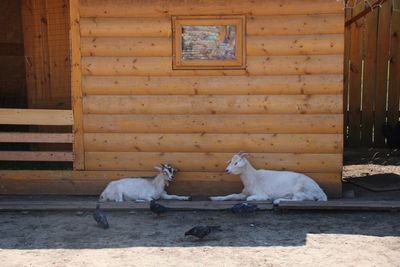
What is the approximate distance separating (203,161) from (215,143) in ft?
1.11

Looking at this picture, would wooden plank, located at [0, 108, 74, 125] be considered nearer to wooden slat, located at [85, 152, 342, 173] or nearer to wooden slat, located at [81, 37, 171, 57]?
wooden slat, located at [85, 152, 342, 173]

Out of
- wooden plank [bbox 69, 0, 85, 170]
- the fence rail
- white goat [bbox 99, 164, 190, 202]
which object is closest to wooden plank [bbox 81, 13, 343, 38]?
wooden plank [bbox 69, 0, 85, 170]

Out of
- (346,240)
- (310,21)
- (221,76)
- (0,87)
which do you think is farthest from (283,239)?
(0,87)

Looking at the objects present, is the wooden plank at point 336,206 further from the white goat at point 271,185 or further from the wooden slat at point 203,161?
the wooden slat at point 203,161

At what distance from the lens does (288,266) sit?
531cm

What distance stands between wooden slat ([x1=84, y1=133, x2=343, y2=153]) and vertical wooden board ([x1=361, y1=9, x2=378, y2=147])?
15.8ft

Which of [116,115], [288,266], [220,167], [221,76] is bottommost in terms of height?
[288,266]

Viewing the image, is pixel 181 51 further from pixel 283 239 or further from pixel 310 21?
pixel 283 239

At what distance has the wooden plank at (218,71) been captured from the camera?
308 inches

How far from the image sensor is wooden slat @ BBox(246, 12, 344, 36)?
25.4 feet

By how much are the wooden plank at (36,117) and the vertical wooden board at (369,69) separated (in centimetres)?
719

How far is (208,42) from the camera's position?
311 inches

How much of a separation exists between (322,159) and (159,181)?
8.17ft

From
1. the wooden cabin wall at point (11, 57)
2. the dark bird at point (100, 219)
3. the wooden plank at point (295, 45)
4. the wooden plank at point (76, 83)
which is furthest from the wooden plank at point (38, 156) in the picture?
the wooden plank at point (295, 45)
